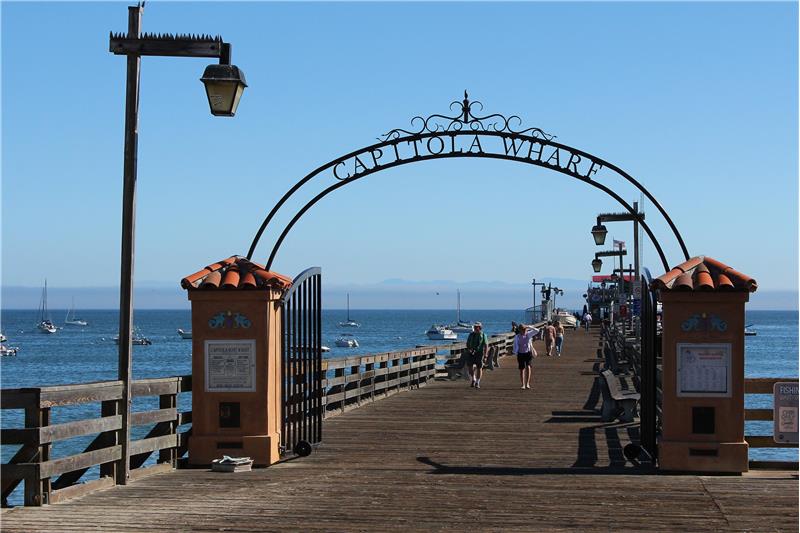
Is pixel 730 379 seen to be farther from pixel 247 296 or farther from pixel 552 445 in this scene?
pixel 247 296

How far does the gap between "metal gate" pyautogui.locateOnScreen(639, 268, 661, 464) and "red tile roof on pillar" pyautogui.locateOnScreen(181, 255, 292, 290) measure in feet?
13.1

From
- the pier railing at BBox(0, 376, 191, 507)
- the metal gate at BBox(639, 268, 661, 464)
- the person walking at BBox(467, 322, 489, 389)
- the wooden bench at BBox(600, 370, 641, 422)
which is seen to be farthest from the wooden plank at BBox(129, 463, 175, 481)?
the person walking at BBox(467, 322, 489, 389)

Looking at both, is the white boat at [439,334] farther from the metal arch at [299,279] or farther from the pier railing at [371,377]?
the metal arch at [299,279]

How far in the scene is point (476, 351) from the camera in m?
26.4

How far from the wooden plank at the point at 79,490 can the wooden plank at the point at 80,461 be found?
0.16m

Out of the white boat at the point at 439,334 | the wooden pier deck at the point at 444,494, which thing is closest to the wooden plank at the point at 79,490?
the wooden pier deck at the point at 444,494

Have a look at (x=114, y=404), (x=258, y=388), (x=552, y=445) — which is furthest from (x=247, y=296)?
(x=552, y=445)

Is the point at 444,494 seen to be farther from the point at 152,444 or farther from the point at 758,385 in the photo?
the point at 758,385

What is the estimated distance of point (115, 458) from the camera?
1166 centimetres

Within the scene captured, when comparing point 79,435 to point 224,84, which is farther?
point 224,84

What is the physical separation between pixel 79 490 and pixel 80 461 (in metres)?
0.26

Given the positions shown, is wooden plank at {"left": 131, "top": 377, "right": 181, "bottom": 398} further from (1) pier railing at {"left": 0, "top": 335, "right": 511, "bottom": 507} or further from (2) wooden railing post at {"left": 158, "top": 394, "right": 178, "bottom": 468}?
(2) wooden railing post at {"left": 158, "top": 394, "right": 178, "bottom": 468}

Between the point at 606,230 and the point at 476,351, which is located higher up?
the point at 606,230

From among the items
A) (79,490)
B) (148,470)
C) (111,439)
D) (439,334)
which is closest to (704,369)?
(148,470)
